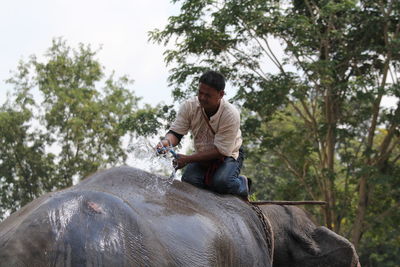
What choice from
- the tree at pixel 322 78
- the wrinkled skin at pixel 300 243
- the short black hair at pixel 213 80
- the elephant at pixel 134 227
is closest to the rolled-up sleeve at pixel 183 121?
the short black hair at pixel 213 80

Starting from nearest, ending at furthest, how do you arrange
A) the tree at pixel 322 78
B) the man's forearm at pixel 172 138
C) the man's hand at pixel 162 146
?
1. the man's hand at pixel 162 146
2. the man's forearm at pixel 172 138
3. the tree at pixel 322 78

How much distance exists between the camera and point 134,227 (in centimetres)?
288

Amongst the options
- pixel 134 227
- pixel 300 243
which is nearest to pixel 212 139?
pixel 300 243

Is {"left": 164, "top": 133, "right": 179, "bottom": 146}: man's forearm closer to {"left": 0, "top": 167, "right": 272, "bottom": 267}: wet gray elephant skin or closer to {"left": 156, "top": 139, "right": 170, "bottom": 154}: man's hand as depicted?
{"left": 156, "top": 139, "right": 170, "bottom": 154}: man's hand

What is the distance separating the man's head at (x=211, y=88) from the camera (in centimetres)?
427

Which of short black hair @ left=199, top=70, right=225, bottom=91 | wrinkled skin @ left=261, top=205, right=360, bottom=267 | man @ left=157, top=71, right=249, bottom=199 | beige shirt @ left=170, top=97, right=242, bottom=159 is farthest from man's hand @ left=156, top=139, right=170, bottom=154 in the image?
wrinkled skin @ left=261, top=205, right=360, bottom=267

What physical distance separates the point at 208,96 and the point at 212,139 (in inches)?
17.0

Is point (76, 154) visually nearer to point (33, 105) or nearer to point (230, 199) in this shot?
point (33, 105)

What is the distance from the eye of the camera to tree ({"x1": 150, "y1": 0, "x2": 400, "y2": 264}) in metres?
14.6

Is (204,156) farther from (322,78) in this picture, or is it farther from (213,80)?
(322,78)

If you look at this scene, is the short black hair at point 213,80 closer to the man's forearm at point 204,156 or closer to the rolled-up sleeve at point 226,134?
the rolled-up sleeve at point 226,134

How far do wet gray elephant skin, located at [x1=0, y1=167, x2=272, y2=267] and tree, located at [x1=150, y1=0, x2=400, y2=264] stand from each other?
35.5 feet

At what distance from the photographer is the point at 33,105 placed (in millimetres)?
24047

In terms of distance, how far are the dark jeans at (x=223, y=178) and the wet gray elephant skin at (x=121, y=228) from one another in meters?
0.54
